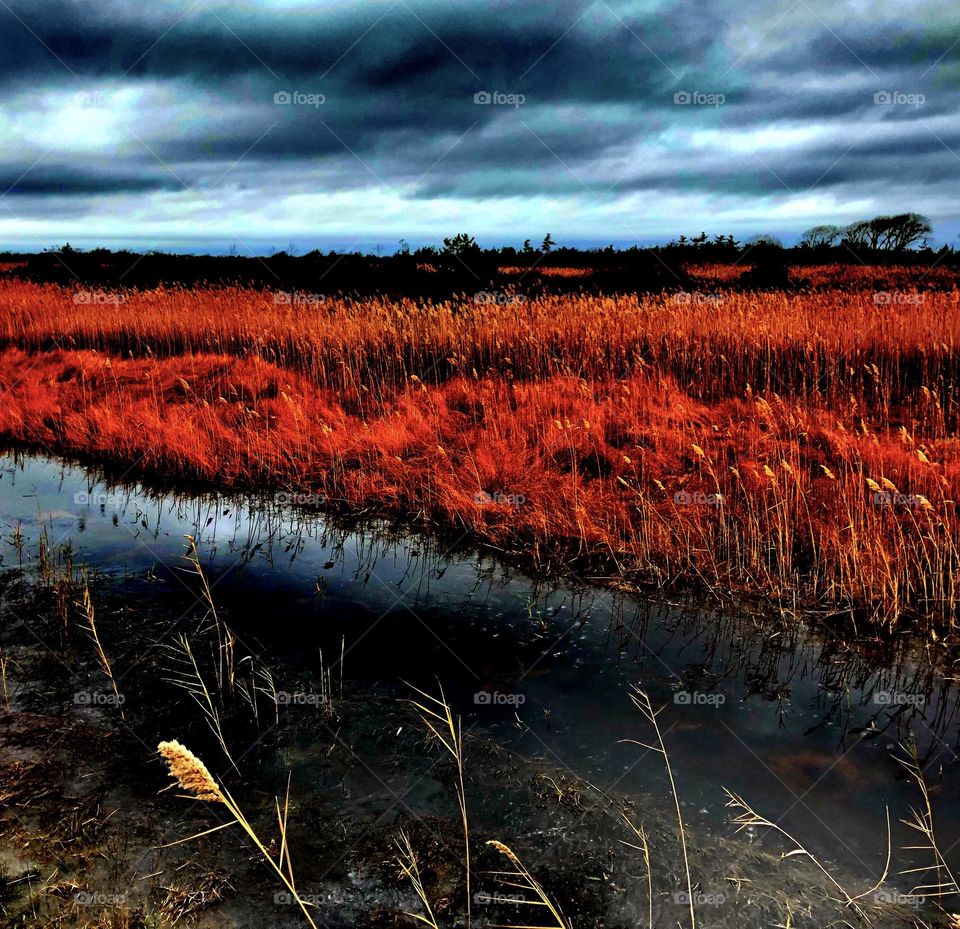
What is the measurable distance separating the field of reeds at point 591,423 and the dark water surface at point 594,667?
584 mm

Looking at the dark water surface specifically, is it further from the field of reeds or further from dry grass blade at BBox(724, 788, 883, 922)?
the field of reeds

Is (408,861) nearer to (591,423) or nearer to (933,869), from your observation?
(933,869)

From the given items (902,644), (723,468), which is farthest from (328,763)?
(723,468)

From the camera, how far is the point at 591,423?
26.9ft

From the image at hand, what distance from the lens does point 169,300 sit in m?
18.1

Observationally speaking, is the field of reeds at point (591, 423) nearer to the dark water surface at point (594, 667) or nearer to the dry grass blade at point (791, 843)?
the dark water surface at point (594, 667)

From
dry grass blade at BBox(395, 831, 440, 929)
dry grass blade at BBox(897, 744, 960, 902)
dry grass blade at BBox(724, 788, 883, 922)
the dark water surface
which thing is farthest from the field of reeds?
dry grass blade at BBox(395, 831, 440, 929)

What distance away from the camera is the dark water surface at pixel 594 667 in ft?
10.8

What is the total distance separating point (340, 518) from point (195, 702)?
312cm

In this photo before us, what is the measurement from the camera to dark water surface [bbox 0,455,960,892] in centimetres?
328

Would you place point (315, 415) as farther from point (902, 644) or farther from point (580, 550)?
point (902, 644)

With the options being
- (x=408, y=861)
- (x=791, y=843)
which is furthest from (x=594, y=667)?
(x=408, y=861)

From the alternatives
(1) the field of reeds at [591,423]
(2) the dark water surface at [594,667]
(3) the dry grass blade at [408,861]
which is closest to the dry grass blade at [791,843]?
(2) the dark water surface at [594,667]

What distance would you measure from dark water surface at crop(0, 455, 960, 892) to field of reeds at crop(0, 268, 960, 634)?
58 centimetres
